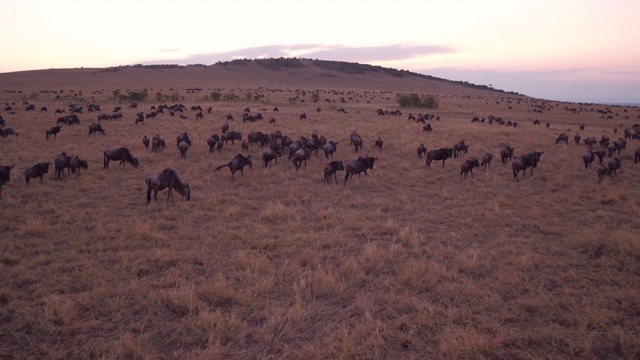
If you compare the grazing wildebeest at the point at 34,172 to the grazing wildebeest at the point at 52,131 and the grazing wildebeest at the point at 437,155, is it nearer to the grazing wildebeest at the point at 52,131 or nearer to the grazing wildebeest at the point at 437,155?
the grazing wildebeest at the point at 52,131

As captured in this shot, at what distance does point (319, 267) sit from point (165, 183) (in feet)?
21.6

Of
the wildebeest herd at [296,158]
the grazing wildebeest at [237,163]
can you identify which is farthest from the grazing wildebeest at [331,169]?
the grazing wildebeest at [237,163]

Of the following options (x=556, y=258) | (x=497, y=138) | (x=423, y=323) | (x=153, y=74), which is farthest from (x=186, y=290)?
(x=153, y=74)

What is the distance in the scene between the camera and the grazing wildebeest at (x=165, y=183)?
11891 millimetres

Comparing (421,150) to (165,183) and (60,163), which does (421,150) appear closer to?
(165,183)

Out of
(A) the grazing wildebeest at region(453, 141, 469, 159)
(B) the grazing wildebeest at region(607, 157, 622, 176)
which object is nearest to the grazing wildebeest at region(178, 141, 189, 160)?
(A) the grazing wildebeest at region(453, 141, 469, 159)

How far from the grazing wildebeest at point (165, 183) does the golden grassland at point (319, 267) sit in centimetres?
33

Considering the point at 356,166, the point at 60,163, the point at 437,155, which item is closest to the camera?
the point at 60,163

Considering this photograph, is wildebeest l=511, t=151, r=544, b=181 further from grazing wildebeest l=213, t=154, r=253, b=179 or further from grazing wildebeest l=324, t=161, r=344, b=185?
grazing wildebeest l=213, t=154, r=253, b=179

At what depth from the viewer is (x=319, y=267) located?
7.76 metres

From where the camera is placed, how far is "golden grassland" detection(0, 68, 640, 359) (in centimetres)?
571

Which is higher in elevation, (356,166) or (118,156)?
(356,166)

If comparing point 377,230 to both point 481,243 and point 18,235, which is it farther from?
point 18,235

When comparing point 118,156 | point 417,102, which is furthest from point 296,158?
point 417,102
